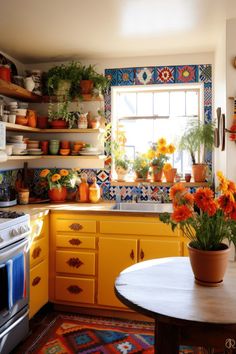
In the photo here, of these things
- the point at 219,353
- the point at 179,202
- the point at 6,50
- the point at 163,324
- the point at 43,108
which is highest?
the point at 6,50

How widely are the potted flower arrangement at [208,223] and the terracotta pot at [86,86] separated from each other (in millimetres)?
2429

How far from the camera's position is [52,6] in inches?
101

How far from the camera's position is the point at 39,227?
3082 mm

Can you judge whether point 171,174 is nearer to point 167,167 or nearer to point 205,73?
point 167,167

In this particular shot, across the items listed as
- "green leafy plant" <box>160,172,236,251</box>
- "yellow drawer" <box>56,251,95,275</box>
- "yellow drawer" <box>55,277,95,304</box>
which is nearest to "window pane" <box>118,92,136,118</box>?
"yellow drawer" <box>56,251,95,275</box>

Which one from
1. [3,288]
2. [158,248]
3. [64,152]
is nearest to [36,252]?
[3,288]

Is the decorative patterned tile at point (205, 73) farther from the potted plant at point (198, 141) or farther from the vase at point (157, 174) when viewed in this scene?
the vase at point (157, 174)

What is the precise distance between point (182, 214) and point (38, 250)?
193cm

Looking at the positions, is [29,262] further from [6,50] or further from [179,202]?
[6,50]

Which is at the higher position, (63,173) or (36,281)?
(63,173)

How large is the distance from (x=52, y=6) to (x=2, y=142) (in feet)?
3.69

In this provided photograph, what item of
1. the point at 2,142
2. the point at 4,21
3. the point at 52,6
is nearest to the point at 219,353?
the point at 2,142

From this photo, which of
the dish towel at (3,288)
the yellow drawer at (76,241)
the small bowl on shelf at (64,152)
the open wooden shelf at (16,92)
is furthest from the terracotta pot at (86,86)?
the dish towel at (3,288)

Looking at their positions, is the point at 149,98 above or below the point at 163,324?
above
